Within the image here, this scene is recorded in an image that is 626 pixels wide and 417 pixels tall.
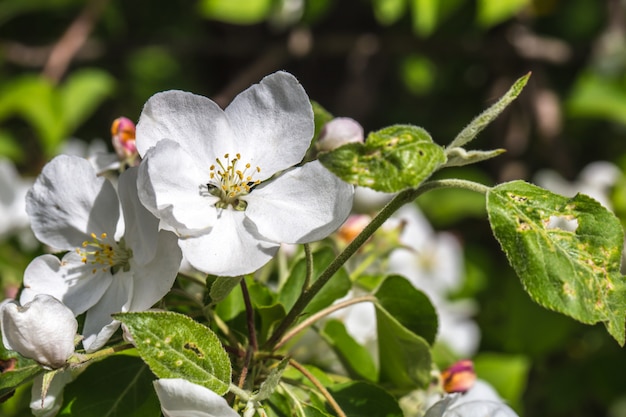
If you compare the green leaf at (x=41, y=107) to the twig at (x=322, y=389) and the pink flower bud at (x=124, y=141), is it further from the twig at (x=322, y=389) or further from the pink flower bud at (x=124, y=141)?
the twig at (x=322, y=389)

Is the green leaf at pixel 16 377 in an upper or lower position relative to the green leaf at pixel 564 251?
lower

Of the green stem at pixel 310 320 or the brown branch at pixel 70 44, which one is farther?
the brown branch at pixel 70 44

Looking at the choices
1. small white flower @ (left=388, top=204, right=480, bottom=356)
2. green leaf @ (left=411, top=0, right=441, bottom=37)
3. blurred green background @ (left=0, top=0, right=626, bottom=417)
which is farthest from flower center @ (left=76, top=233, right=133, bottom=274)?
green leaf @ (left=411, top=0, right=441, bottom=37)

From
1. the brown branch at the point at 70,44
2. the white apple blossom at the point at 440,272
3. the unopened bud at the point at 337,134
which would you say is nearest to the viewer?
the unopened bud at the point at 337,134

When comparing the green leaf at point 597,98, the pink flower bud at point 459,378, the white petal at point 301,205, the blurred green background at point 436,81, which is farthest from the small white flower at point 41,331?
the green leaf at point 597,98

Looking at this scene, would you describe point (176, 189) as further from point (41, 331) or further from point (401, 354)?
point (401, 354)

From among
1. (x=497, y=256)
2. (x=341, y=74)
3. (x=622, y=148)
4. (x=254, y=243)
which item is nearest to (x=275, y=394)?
(x=254, y=243)

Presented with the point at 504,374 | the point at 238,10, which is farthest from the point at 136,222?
the point at 238,10
